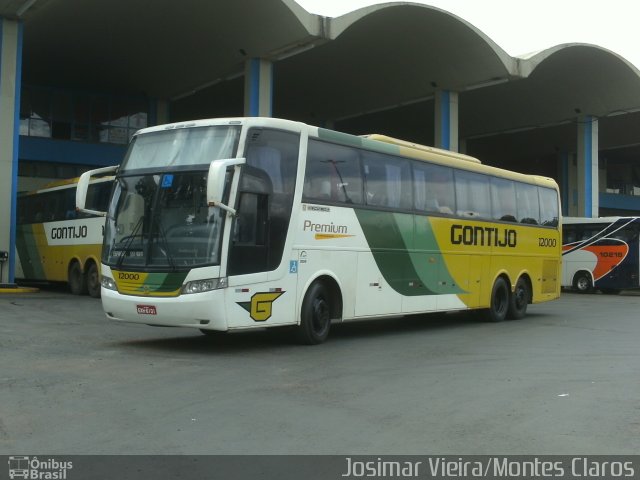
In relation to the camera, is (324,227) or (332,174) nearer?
(324,227)

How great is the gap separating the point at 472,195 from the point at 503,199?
4.69 ft

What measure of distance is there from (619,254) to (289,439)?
86.2 feet

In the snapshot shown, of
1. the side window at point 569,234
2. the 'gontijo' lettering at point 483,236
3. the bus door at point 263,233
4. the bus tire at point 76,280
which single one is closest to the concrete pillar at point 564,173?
the side window at point 569,234

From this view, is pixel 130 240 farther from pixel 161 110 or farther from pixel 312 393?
pixel 161 110

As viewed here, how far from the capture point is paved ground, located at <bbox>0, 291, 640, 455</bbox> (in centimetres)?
572

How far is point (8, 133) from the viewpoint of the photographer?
2195cm

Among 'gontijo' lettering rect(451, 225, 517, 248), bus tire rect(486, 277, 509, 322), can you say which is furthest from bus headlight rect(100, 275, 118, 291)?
bus tire rect(486, 277, 509, 322)

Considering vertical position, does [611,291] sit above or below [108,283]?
below

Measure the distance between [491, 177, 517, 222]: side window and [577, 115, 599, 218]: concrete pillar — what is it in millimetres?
21029

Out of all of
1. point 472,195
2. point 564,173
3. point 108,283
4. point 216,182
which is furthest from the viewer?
point 564,173

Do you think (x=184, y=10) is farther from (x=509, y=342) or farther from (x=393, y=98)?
(x=509, y=342)

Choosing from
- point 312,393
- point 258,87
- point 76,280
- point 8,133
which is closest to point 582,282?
point 258,87

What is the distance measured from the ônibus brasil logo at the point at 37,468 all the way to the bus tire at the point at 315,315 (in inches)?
246

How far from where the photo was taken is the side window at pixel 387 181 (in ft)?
41.5
